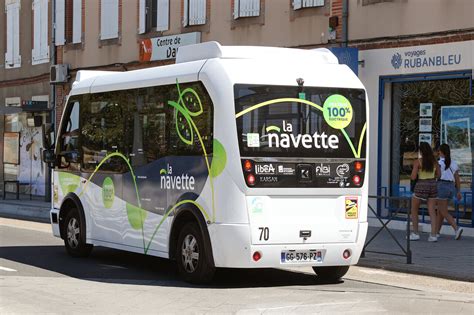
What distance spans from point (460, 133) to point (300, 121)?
8182 mm

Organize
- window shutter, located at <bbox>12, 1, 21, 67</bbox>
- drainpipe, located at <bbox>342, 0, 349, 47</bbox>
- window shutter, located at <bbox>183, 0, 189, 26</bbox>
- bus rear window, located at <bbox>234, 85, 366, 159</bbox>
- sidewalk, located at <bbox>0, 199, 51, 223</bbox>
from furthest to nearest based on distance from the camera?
window shutter, located at <bbox>12, 1, 21, 67</bbox> < window shutter, located at <bbox>183, 0, 189, 26</bbox> < sidewalk, located at <bbox>0, 199, 51, 223</bbox> < drainpipe, located at <bbox>342, 0, 349, 47</bbox> < bus rear window, located at <bbox>234, 85, 366, 159</bbox>

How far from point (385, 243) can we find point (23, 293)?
654cm

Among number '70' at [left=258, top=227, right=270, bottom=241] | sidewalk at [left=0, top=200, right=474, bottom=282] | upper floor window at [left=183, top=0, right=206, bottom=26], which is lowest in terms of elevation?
sidewalk at [left=0, top=200, right=474, bottom=282]

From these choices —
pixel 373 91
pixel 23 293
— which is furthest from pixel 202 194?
pixel 373 91

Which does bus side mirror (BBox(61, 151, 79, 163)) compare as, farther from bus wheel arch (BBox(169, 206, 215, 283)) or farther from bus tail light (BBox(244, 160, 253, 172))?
bus tail light (BBox(244, 160, 253, 172))

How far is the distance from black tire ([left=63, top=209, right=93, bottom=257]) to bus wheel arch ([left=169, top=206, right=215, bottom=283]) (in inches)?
108

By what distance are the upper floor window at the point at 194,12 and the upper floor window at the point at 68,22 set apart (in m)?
5.90

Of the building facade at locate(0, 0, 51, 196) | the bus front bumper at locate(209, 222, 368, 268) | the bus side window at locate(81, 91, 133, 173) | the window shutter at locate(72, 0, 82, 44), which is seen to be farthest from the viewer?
the building facade at locate(0, 0, 51, 196)

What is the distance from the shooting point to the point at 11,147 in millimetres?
32531

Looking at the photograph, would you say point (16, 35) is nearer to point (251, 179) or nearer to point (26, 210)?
point (26, 210)

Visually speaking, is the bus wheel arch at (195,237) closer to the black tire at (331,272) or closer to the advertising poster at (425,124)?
the black tire at (331,272)

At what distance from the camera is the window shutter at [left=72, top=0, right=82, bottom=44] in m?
28.7

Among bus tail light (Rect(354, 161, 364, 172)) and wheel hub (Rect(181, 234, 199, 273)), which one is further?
bus tail light (Rect(354, 161, 364, 172))

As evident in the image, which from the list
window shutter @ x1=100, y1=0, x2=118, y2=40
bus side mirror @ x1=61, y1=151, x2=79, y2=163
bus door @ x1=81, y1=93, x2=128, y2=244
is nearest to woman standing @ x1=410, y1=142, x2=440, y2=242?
bus door @ x1=81, y1=93, x2=128, y2=244
